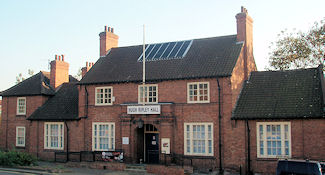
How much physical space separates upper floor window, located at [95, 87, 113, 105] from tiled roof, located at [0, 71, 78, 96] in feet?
21.1

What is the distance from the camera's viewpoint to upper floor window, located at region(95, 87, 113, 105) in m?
26.6

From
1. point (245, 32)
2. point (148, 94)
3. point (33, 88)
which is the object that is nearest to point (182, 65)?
point (148, 94)

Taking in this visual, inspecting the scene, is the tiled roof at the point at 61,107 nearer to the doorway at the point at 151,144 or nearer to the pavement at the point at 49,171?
the pavement at the point at 49,171

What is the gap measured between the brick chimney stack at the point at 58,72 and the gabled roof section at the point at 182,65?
5153mm

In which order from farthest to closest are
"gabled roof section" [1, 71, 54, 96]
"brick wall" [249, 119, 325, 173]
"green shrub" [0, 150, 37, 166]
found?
"gabled roof section" [1, 71, 54, 96] < "green shrub" [0, 150, 37, 166] < "brick wall" [249, 119, 325, 173]

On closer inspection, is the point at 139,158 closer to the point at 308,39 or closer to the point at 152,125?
the point at 152,125

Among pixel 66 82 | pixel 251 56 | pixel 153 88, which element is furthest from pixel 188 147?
pixel 66 82

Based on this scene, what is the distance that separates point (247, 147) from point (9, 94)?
2093 centimetres

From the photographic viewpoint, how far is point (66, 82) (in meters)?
34.2

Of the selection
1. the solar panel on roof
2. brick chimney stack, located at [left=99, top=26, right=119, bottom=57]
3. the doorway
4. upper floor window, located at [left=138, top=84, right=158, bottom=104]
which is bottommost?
the doorway

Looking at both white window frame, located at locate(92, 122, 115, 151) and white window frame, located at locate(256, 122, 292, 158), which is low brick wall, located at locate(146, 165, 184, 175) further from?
white window frame, located at locate(256, 122, 292, 158)

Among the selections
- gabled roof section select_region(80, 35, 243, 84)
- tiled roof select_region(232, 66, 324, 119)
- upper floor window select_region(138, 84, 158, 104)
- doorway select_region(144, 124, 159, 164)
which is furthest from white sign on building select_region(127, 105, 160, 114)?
tiled roof select_region(232, 66, 324, 119)

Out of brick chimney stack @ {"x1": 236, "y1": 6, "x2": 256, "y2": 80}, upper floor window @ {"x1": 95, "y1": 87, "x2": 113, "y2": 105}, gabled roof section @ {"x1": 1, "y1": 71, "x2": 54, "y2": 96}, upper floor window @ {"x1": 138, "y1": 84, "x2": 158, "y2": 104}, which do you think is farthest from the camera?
gabled roof section @ {"x1": 1, "y1": 71, "x2": 54, "y2": 96}

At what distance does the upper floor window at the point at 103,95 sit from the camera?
26.6 m
